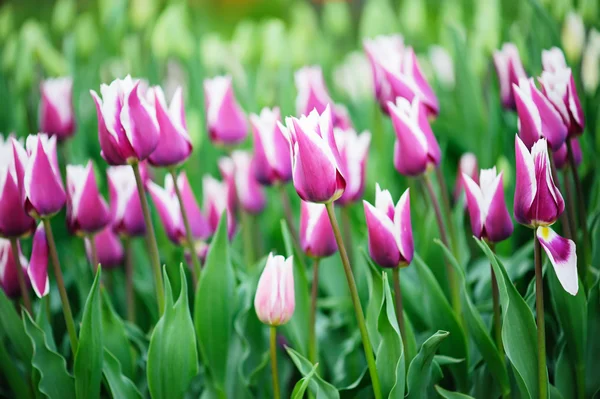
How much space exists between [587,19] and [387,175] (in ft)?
2.12

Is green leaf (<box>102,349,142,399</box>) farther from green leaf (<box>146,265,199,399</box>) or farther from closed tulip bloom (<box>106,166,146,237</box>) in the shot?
closed tulip bloom (<box>106,166,146,237</box>)

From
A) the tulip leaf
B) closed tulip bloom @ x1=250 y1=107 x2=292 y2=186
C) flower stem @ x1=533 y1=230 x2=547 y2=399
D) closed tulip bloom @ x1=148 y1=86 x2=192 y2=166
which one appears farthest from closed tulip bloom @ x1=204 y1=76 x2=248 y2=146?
flower stem @ x1=533 y1=230 x2=547 y2=399

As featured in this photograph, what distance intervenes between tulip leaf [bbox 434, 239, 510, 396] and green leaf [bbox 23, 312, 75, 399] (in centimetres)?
59

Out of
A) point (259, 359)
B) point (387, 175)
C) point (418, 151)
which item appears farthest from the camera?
point (387, 175)

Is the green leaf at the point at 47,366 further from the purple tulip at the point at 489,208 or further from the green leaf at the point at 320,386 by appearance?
the purple tulip at the point at 489,208

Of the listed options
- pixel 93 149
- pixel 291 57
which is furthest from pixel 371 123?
pixel 93 149

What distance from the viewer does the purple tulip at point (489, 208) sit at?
83cm

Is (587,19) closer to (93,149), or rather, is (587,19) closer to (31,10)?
(93,149)

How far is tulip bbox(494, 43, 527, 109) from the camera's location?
1078 millimetres

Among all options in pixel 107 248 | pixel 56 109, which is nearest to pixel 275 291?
pixel 107 248

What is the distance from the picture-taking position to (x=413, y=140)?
37.0 inches

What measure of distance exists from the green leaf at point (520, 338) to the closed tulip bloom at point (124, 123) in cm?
50

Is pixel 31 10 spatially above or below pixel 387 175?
above

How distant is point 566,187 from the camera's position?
38.4 inches
